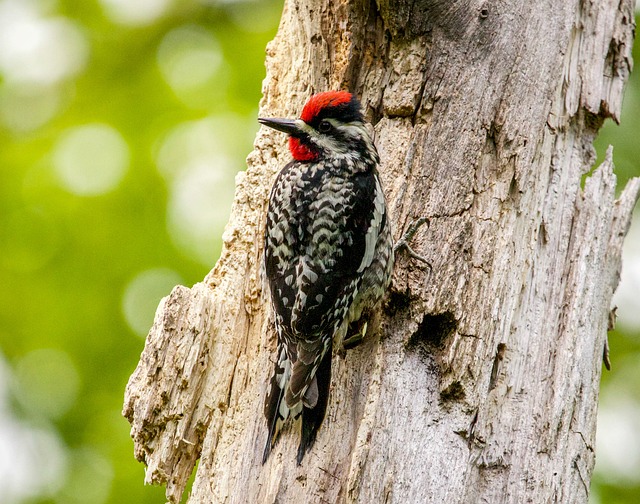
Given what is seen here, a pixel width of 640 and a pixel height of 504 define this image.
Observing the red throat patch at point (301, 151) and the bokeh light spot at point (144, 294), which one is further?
the bokeh light spot at point (144, 294)

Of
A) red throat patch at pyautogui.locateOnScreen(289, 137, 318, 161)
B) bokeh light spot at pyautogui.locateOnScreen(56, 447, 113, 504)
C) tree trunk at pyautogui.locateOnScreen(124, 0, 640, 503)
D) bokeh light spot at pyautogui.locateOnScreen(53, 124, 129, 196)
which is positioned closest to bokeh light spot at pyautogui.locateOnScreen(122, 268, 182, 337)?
bokeh light spot at pyautogui.locateOnScreen(53, 124, 129, 196)

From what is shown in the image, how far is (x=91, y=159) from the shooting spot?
6.66 meters

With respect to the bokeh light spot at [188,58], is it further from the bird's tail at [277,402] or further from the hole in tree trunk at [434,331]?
the hole in tree trunk at [434,331]

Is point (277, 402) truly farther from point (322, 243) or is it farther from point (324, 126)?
point (324, 126)

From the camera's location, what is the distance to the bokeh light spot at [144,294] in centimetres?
649

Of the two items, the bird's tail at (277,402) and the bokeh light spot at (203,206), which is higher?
the bokeh light spot at (203,206)

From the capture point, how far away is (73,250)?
655cm

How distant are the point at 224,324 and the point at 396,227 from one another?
3.34 ft

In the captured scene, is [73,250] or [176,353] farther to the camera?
[73,250]

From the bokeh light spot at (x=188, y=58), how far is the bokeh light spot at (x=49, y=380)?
2.62 metres

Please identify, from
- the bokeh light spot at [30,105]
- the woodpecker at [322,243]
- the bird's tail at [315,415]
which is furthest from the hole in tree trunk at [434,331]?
the bokeh light spot at [30,105]

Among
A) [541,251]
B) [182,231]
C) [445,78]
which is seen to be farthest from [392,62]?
[182,231]

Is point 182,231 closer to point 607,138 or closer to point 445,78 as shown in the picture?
point 445,78

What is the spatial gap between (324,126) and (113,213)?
3025 mm
